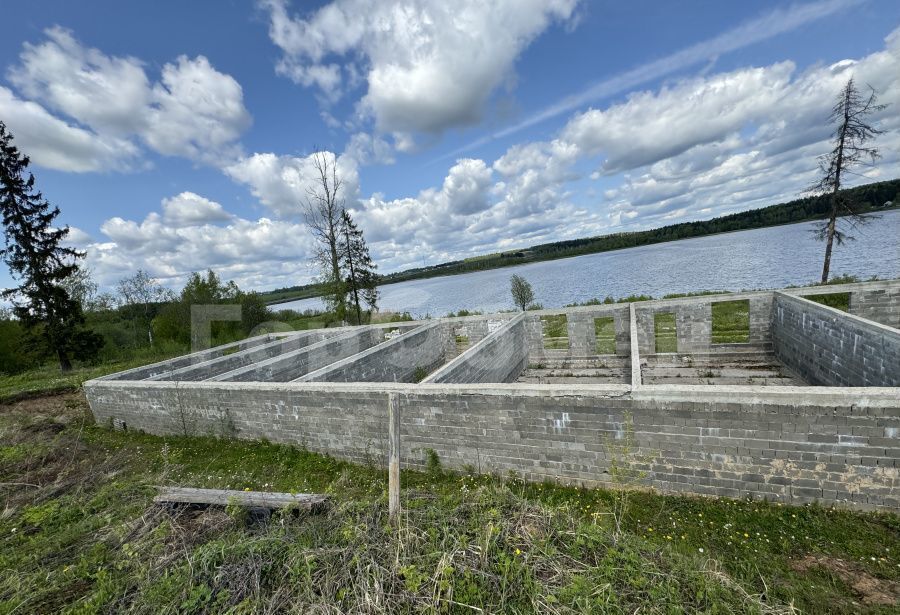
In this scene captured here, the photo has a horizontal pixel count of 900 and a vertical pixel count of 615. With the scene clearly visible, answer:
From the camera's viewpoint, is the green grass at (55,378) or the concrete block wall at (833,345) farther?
the green grass at (55,378)

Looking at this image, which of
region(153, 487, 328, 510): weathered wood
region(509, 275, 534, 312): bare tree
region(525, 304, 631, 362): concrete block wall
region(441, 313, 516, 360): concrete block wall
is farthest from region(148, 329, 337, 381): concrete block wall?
region(509, 275, 534, 312): bare tree

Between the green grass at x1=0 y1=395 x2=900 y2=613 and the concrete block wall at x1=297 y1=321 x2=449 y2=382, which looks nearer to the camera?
the green grass at x1=0 y1=395 x2=900 y2=613

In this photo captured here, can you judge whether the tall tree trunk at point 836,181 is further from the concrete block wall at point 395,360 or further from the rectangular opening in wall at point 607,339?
the concrete block wall at point 395,360

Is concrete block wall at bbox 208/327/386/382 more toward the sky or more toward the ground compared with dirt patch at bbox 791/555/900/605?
more toward the sky

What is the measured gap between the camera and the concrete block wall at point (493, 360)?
658 cm

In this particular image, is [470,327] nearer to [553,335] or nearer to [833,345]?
[553,335]

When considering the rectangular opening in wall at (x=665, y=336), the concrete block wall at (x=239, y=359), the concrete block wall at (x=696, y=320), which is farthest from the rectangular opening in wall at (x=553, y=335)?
the concrete block wall at (x=239, y=359)

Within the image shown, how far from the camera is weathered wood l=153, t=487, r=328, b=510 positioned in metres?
3.92

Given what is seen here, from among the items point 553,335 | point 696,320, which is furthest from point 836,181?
point 553,335

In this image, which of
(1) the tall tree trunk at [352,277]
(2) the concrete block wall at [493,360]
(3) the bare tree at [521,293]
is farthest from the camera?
(3) the bare tree at [521,293]

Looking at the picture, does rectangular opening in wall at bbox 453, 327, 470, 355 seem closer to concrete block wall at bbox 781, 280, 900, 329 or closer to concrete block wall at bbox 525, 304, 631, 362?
concrete block wall at bbox 525, 304, 631, 362

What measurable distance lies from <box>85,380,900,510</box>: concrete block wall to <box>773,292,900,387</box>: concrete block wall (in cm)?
296

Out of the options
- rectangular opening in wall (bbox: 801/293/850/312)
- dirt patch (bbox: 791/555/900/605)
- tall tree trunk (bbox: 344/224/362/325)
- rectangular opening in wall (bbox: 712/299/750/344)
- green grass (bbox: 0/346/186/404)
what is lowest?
dirt patch (bbox: 791/555/900/605)

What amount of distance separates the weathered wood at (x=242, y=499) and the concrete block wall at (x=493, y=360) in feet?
7.68
